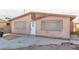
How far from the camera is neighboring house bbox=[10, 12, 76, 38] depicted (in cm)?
151

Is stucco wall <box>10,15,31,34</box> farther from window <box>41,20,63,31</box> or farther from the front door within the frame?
window <box>41,20,63,31</box>

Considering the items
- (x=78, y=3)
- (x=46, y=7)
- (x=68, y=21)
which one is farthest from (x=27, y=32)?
(x=78, y=3)

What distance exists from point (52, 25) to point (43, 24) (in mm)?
110

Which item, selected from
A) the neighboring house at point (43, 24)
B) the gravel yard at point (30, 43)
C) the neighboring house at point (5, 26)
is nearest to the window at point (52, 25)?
the neighboring house at point (43, 24)

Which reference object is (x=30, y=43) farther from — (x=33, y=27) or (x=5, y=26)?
(x=5, y=26)

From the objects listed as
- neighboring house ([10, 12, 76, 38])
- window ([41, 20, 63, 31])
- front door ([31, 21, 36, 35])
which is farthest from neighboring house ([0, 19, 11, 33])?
window ([41, 20, 63, 31])

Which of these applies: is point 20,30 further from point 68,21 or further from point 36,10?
point 68,21

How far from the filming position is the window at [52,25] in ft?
5.01

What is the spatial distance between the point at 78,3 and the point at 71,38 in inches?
17.8

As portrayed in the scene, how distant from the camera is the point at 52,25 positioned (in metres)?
1.57

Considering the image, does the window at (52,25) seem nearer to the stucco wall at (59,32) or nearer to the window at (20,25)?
the stucco wall at (59,32)

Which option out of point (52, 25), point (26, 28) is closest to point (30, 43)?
point (26, 28)

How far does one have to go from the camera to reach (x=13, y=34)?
1553 mm
